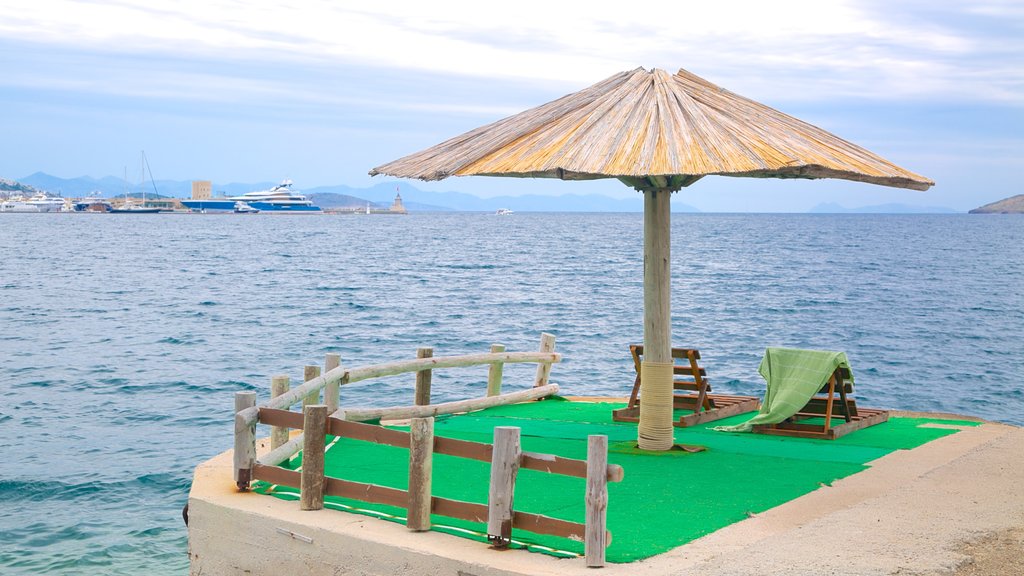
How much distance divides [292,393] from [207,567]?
69.5 inches

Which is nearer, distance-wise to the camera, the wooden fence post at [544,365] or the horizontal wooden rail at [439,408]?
the horizontal wooden rail at [439,408]

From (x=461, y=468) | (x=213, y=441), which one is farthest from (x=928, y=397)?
(x=461, y=468)

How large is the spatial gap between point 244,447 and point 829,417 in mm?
5846

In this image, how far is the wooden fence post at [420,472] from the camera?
7312mm

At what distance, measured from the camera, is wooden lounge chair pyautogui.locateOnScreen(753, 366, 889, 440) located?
11.0 metres

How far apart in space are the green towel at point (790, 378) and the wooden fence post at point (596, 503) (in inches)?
195

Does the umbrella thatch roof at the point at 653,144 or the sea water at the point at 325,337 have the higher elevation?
the umbrella thatch roof at the point at 653,144

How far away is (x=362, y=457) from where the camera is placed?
32.2 ft

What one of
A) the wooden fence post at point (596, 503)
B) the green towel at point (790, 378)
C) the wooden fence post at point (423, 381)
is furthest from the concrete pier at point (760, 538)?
the wooden fence post at point (423, 381)

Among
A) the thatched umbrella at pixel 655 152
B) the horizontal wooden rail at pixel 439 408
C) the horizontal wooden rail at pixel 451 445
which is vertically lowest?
the horizontal wooden rail at pixel 439 408

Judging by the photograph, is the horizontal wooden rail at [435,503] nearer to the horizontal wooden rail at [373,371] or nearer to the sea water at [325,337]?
the horizontal wooden rail at [373,371]

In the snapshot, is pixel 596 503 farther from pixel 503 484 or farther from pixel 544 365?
pixel 544 365

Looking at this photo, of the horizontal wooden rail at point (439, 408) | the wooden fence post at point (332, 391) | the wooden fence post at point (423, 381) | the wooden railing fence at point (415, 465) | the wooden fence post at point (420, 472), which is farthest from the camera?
the wooden fence post at point (423, 381)

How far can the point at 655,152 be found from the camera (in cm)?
850
